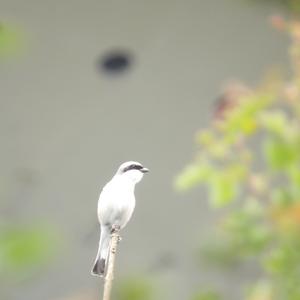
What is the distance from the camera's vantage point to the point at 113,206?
0.60 metres

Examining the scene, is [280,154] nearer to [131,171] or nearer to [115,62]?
[131,171]

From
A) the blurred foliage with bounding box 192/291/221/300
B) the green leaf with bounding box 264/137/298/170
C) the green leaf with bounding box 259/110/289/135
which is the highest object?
the green leaf with bounding box 259/110/289/135

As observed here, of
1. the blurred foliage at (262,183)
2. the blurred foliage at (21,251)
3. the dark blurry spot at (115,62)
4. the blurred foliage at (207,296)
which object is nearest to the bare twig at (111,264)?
the blurred foliage at (21,251)

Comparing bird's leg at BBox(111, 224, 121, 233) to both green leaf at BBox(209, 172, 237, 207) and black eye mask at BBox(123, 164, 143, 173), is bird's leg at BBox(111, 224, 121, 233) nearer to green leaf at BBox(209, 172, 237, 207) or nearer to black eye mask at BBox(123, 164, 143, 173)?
black eye mask at BBox(123, 164, 143, 173)

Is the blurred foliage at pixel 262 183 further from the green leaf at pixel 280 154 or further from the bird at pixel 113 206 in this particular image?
the bird at pixel 113 206

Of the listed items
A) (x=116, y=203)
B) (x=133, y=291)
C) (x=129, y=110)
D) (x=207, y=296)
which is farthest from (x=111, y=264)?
(x=129, y=110)

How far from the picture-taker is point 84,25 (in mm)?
1669

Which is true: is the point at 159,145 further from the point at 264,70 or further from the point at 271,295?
the point at 271,295

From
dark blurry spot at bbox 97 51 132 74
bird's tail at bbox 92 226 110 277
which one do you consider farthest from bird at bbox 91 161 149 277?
dark blurry spot at bbox 97 51 132 74

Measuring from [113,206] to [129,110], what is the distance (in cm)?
114

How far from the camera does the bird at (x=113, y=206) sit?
592 millimetres

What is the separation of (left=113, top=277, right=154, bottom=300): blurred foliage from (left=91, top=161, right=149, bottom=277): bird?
0.27 metres

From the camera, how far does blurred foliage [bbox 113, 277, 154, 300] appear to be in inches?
34.8

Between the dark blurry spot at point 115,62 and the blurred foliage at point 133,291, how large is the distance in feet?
2.54
